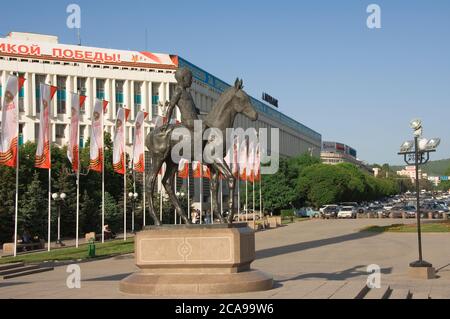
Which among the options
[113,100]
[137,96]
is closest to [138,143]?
[113,100]

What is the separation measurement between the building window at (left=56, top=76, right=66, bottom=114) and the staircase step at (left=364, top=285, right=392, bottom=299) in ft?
236

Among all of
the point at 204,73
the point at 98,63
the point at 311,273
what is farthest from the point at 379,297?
the point at 204,73

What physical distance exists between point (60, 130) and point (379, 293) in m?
73.4

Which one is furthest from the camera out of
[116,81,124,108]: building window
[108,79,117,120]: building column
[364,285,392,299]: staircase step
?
[116,81,124,108]: building window

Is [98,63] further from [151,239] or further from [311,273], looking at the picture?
[151,239]

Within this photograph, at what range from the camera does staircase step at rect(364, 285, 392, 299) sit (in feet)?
51.1

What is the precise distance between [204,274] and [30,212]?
3876 cm

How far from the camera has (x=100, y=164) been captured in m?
43.1

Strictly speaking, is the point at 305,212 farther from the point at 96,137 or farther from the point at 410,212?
the point at 96,137

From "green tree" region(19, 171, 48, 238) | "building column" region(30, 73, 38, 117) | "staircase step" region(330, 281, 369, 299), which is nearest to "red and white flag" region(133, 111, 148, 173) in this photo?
"green tree" region(19, 171, 48, 238)

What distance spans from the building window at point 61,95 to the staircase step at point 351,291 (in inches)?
2814

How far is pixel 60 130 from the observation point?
8550 centimetres

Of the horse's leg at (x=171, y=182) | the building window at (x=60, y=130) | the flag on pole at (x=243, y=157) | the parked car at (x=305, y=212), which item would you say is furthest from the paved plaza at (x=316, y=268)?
the parked car at (x=305, y=212)

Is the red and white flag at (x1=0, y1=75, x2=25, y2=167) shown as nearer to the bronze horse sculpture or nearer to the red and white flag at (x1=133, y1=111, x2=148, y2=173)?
the red and white flag at (x1=133, y1=111, x2=148, y2=173)
